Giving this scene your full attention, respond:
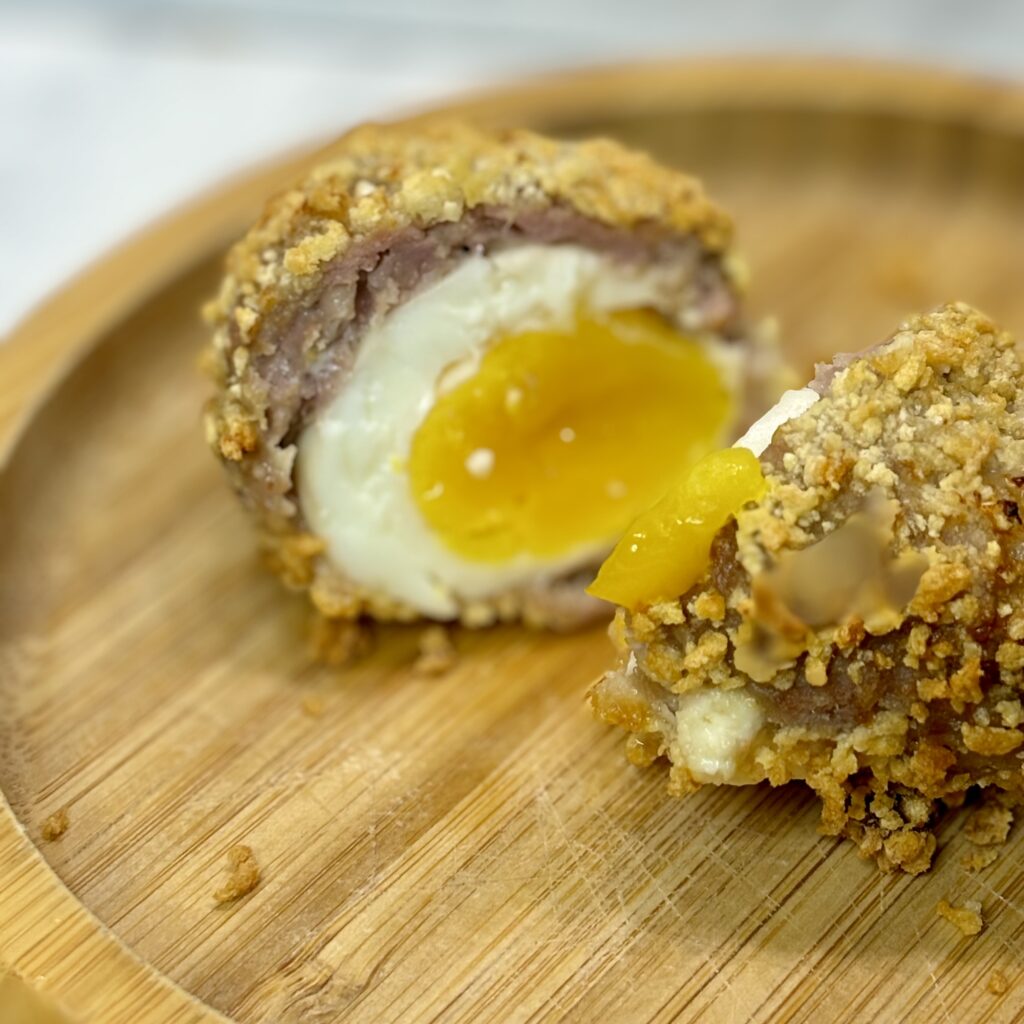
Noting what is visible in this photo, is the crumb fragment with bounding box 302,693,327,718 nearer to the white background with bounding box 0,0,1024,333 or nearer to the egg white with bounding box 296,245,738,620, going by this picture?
the egg white with bounding box 296,245,738,620

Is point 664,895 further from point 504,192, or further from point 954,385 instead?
point 504,192

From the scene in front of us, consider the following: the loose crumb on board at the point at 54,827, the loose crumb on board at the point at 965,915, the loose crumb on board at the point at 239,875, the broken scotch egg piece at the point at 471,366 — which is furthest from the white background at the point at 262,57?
the loose crumb on board at the point at 965,915

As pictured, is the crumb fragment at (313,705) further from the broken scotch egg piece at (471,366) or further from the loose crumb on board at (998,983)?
the loose crumb on board at (998,983)

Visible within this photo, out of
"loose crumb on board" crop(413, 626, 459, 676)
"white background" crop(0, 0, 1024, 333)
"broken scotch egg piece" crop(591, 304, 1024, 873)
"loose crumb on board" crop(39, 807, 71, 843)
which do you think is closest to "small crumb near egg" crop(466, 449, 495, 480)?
"loose crumb on board" crop(413, 626, 459, 676)

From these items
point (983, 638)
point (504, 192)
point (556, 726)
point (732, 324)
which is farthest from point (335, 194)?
point (983, 638)

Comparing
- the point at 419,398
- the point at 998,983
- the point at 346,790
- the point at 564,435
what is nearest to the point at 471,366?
the point at 419,398
